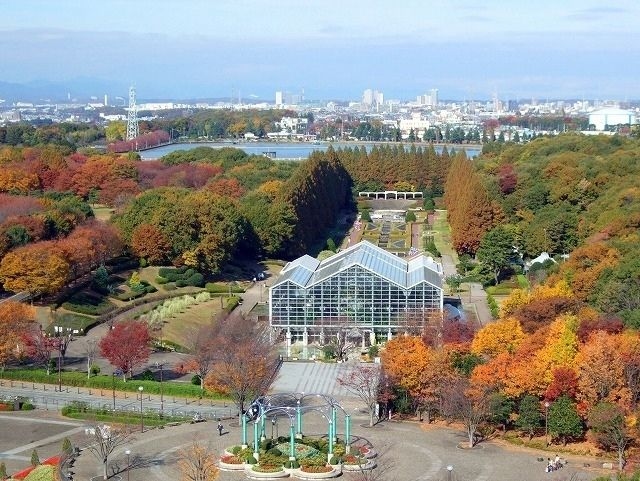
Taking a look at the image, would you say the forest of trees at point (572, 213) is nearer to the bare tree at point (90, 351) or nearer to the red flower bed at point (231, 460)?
the red flower bed at point (231, 460)

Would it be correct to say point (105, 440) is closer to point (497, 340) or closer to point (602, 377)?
point (497, 340)

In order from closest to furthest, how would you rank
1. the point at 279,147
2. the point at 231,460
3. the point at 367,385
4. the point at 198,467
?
the point at 198,467, the point at 231,460, the point at 367,385, the point at 279,147

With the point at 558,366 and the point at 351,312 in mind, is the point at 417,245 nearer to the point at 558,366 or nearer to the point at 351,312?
the point at 351,312

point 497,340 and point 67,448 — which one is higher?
point 497,340

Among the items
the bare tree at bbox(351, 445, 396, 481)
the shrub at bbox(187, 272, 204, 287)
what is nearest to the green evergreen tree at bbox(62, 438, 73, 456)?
the bare tree at bbox(351, 445, 396, 481)

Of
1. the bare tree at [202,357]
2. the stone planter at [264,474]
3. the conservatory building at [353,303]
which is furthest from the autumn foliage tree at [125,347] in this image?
the stone planter at [264,474]

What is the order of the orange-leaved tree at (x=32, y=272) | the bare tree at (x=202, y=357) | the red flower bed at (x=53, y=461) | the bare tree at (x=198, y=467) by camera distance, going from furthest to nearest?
the orange-leaved tree at (x=32, y=272) < the bare tree at (x=202, y=357) < the red flower bed at (x=53, y=461) < the bare tree at (x=198, y=467)

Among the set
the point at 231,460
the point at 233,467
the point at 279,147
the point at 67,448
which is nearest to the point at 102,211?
the point at 67,448

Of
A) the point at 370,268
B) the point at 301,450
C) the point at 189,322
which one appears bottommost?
the point at 189,322
